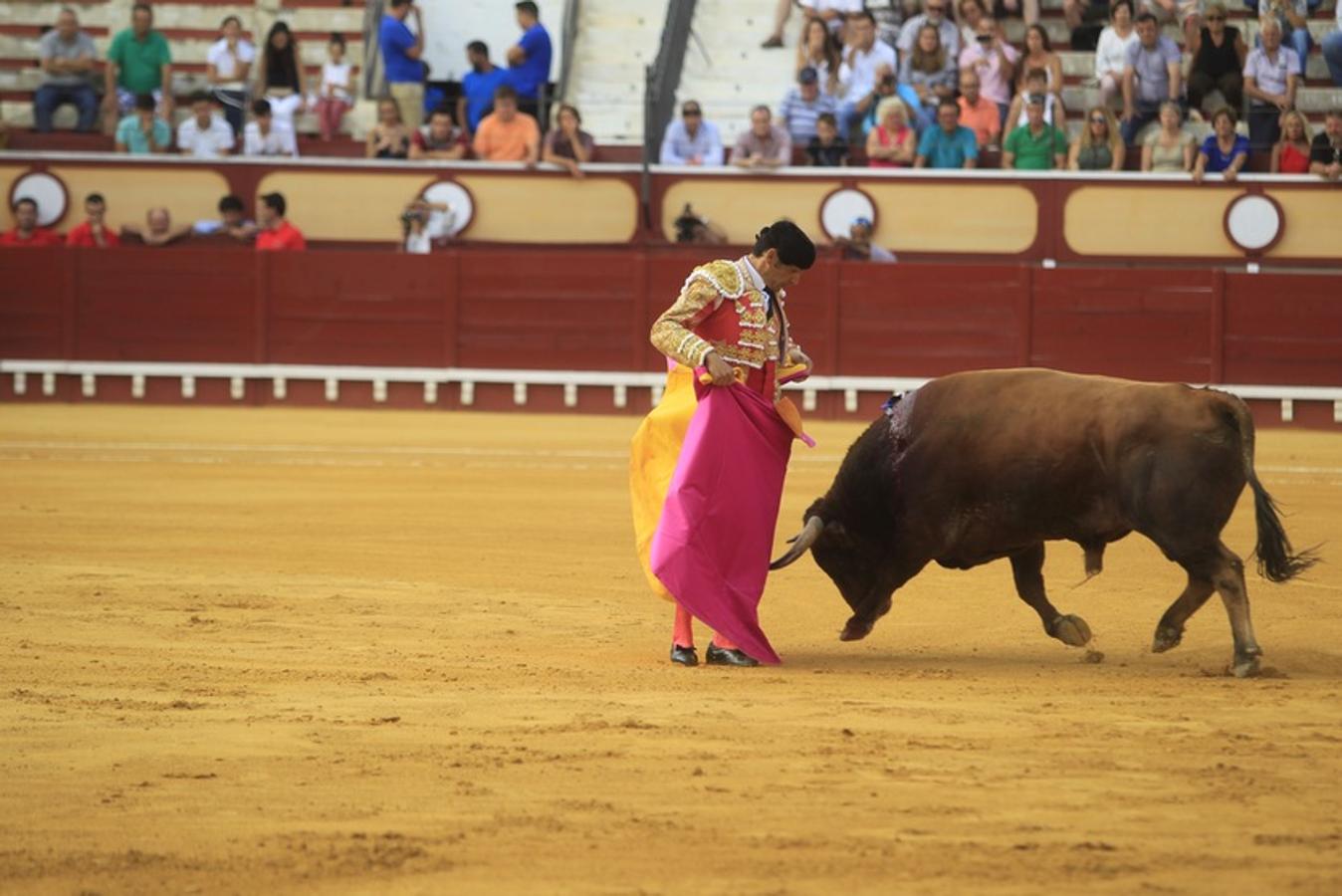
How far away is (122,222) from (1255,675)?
11709 millimetres

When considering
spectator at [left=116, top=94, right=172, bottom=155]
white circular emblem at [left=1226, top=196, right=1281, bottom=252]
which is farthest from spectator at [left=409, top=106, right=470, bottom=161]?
white circular emblem at [left=1226, top=196, right=1281, bottom=252]

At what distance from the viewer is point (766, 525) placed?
5492 millimetres

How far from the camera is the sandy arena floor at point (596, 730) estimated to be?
343cm

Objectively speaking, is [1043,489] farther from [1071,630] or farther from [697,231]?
[697,231]

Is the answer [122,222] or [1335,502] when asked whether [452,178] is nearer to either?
[122,222]

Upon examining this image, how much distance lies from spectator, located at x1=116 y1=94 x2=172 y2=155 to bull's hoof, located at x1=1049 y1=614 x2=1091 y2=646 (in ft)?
35.8

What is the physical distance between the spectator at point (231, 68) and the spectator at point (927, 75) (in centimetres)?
469

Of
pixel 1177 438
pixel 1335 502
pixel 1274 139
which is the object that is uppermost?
pixel 1274 139

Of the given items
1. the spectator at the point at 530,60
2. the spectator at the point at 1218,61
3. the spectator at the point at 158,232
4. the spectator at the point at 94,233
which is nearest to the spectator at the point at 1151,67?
the spectator at the point at 1218,61

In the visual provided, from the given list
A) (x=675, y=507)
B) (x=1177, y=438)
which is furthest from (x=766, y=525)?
(x=1177, y=438)

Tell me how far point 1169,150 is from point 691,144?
3.11 meters

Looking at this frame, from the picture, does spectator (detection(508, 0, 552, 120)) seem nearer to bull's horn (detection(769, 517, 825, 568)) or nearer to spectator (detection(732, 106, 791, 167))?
spectator (detection(732, 106, 791, 167))

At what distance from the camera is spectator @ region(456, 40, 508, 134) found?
48.6 ft

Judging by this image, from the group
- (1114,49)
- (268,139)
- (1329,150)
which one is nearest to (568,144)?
(268,139)
